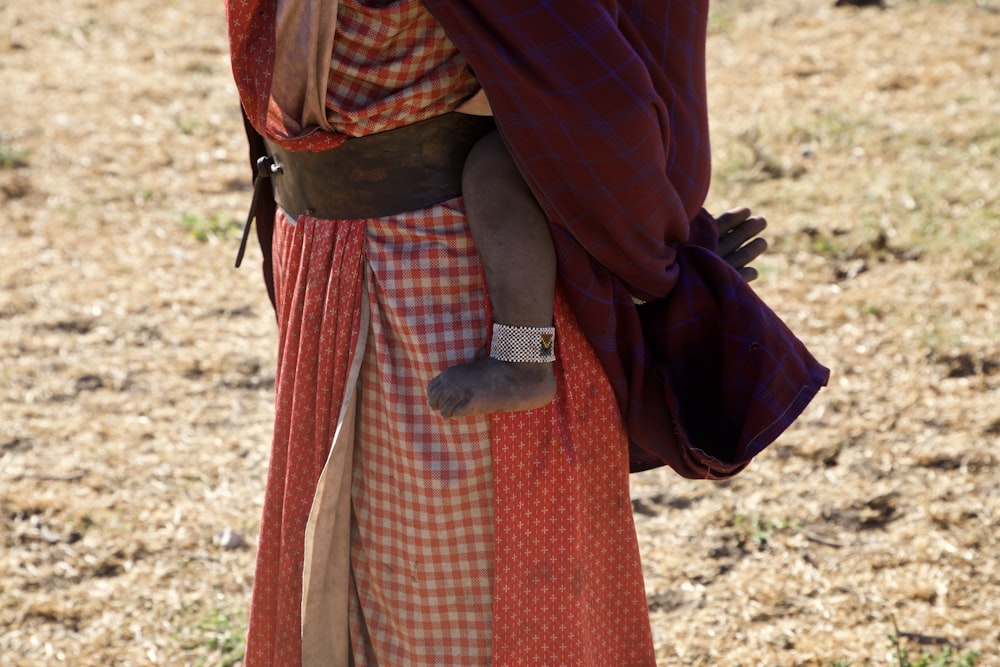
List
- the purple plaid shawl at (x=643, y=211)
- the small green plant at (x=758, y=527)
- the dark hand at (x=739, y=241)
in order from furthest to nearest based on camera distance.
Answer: the small green plant at (x=758, y=527)
the dark hand at (x=739, y=241)
the purple plaid shawl at (x=643, y=211)

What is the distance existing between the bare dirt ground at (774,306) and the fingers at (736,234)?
4.11 ft

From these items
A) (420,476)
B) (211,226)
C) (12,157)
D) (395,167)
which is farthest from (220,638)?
(12,157)

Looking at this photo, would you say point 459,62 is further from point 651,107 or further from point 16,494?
point 16,494

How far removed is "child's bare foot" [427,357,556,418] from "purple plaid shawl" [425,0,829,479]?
15 centimetres

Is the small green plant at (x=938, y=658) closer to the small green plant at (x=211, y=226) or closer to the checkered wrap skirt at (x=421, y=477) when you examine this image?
the checkered wrap skirt at (x=421, y=477)

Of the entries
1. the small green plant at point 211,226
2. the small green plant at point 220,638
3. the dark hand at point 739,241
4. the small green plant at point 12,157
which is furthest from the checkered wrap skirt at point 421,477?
the small green plant at point 12,157

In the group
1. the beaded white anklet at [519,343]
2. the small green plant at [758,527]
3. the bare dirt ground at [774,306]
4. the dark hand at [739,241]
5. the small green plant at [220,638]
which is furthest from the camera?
the small green plant at [758,527]

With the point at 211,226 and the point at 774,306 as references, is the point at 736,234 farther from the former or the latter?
the point at 211,226

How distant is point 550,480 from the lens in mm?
1868

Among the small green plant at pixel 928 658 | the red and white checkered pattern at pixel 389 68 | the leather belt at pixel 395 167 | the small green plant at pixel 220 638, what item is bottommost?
the small green plant at pixel 928 658

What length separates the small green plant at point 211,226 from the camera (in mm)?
5297

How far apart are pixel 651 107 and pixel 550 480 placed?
0.64m

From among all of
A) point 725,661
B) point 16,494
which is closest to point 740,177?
point 725,661

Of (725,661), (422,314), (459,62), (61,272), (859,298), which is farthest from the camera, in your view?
(61,272)
